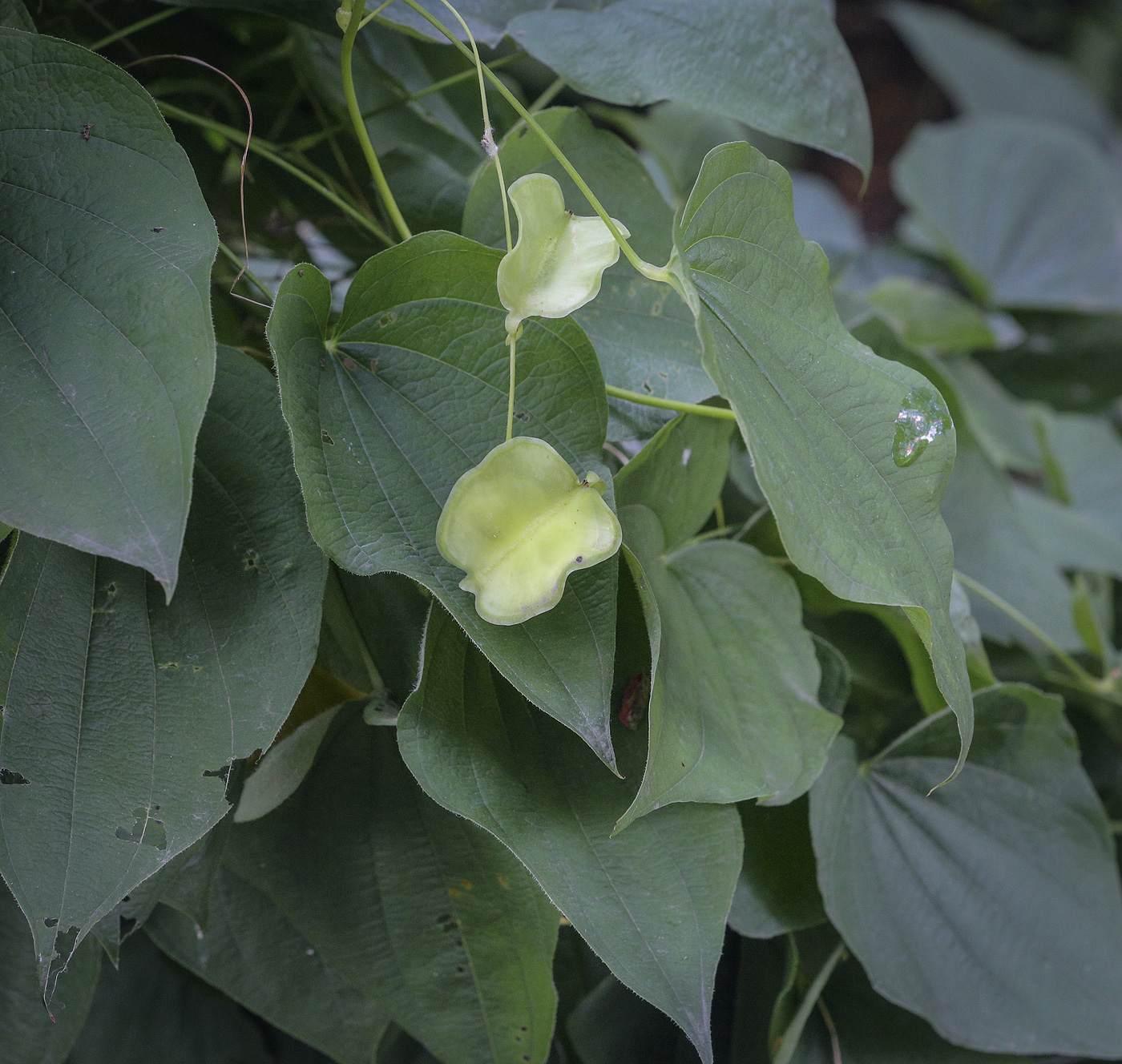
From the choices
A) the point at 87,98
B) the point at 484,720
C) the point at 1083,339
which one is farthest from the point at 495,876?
the point at 1083,339

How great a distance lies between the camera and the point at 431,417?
1.03 ft

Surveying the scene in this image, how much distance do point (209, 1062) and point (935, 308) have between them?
31.5 inches

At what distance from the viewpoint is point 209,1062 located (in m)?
0.49

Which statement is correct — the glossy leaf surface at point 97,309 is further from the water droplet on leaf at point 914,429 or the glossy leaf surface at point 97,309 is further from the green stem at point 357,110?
the water droplet on leaf at point 914,429

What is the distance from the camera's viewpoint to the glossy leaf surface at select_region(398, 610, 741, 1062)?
298mm

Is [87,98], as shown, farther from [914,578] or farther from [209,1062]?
[209,1062]

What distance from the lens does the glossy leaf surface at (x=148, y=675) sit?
0.27 m

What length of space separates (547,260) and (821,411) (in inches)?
4.0

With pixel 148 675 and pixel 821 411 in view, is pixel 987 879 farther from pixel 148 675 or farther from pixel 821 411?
pixel 148 675

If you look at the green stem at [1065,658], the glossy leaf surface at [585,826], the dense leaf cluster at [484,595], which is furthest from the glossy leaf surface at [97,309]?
the green stem at [1065,658]

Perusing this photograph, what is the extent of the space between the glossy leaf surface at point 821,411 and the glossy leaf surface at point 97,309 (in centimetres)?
16

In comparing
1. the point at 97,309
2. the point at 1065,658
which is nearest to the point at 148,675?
the point at 97,309

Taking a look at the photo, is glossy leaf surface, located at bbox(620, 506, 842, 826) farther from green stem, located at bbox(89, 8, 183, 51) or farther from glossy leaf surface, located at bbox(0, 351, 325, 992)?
green stem, located at bbox(89, 8, 183, 51)

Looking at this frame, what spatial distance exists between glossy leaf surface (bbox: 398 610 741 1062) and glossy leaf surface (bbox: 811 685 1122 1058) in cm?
8
